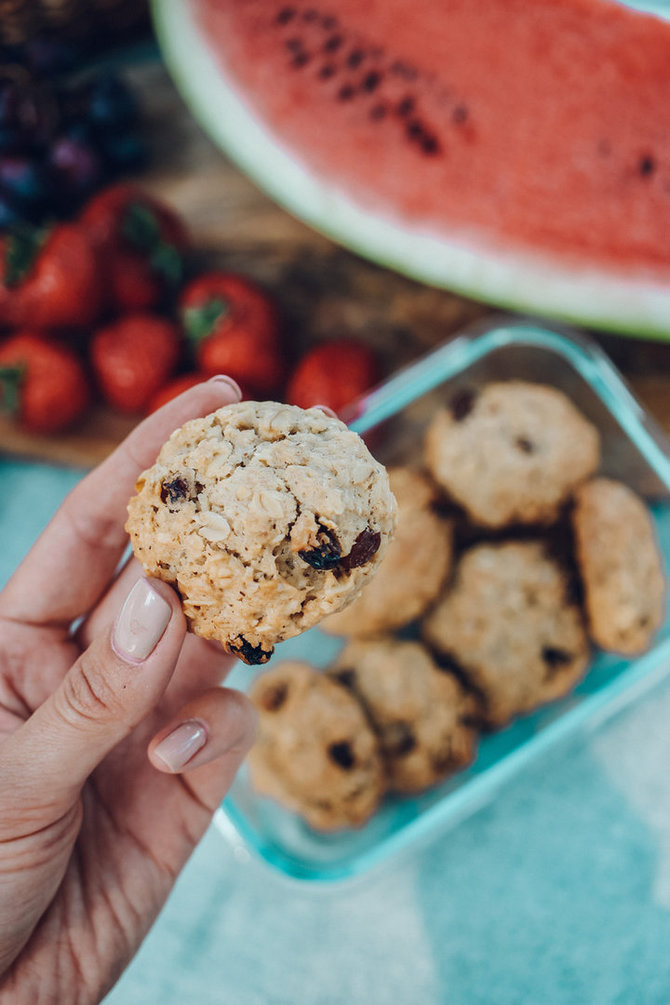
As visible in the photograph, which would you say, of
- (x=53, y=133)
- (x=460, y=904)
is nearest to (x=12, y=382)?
(x=53, y=133)

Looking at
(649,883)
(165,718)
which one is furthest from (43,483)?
(649,883)

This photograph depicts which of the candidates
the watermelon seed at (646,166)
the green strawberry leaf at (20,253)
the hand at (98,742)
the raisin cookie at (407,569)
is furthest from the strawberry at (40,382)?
the watermelon seed at (646,166)

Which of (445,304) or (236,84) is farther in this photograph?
(445,304)

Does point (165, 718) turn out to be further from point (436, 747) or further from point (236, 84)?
point (236, 84)

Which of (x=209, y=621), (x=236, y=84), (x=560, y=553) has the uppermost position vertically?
(x=236, y=84)

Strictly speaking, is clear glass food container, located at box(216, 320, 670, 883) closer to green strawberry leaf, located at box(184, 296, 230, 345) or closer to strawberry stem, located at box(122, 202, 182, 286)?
green strawberry leaf, located at box(184, 296, 230, 345)
